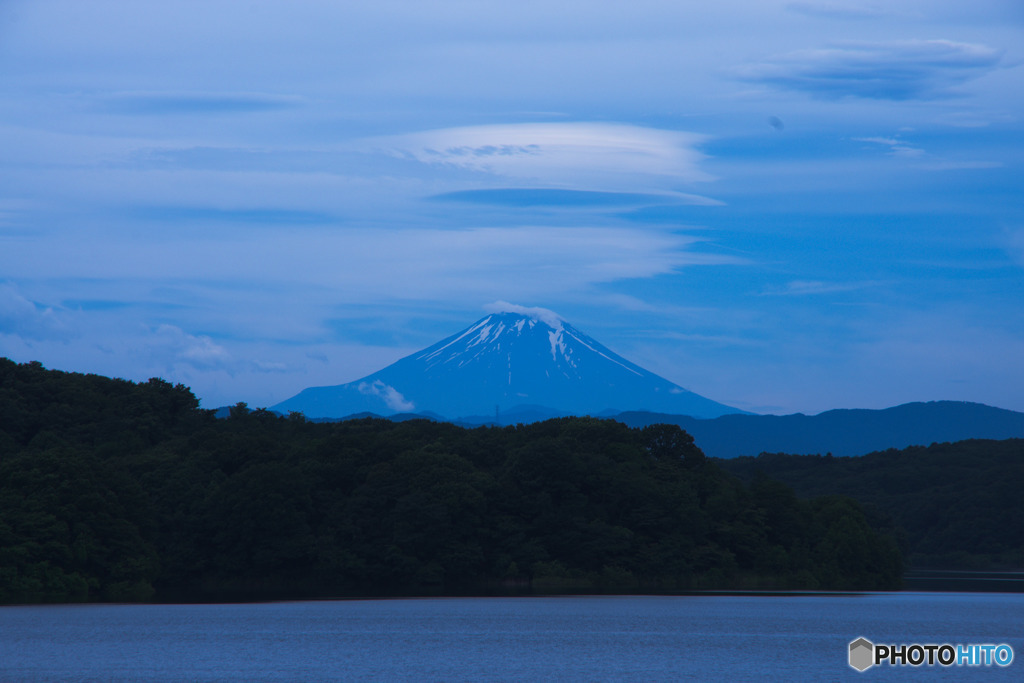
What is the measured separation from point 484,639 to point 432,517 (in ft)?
103

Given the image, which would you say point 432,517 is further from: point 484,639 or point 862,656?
point 862,656

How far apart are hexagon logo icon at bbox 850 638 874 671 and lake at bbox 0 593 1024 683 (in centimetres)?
51

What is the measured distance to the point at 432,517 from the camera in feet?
263

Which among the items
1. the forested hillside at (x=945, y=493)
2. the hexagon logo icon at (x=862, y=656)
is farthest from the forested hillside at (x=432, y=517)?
the hexagon logo icon at (x=862, y=656)

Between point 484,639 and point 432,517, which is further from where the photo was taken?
point 432,517

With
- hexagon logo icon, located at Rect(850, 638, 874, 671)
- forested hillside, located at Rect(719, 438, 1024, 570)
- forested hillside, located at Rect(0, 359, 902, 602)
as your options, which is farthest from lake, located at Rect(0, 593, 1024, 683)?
forested hillside, located at Rect(719, 438, 1024, 570)

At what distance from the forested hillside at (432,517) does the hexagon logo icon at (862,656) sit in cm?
3830

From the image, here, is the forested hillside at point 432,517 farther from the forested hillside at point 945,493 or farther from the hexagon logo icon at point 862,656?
the hexagon logo icon at point 862,656

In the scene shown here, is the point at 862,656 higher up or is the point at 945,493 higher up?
the point at 945,493

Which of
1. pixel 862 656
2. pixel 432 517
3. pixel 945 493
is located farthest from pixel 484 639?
pixel 945 493

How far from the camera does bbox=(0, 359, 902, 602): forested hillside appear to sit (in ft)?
249

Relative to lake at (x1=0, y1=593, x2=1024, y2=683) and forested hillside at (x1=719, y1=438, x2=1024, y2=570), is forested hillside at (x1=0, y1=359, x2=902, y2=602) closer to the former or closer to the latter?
lake at (x1=0, y1=593, x2=1024, y2=683)

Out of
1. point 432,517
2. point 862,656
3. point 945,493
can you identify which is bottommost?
point 862,656

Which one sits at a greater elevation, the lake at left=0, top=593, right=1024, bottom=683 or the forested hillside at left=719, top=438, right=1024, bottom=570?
the forested hillside at left=719, top=438, right=1024, bottom=570
